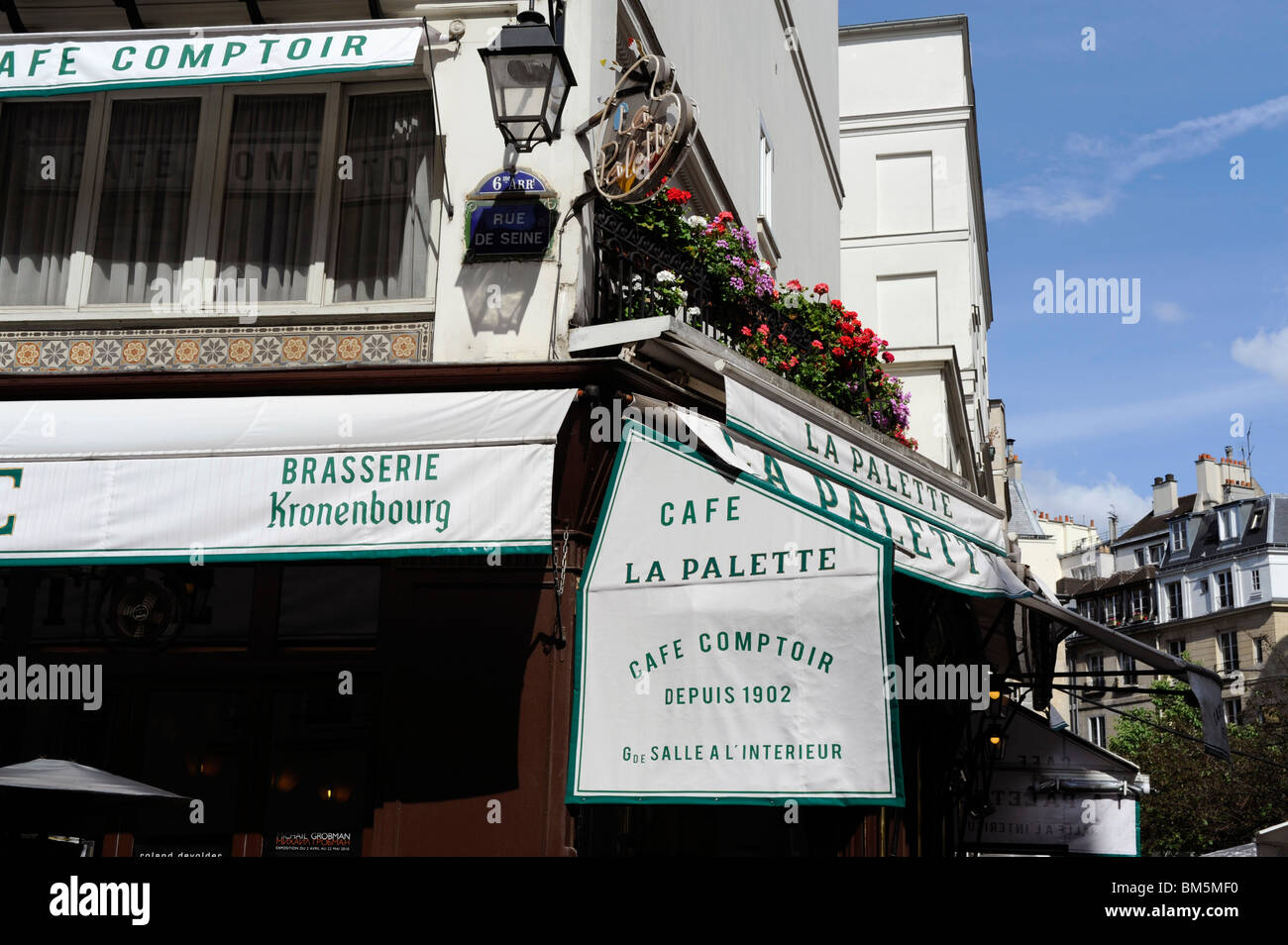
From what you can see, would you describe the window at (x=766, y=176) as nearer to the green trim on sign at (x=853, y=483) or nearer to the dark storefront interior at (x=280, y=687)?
the green trim on sign at (x=853, y=483)

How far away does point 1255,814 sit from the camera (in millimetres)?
47000

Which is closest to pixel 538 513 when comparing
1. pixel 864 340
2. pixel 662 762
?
pixel 662 762

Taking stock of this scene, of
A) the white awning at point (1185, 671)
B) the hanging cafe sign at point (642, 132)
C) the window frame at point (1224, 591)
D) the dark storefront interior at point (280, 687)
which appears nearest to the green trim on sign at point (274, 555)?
the dark storefront interior at point (280, 687)

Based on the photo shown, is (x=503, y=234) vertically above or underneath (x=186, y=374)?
above

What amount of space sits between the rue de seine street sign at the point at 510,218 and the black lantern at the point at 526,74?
300mm

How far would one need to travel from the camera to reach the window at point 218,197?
407 inches

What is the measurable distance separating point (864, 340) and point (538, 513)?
5.12 m

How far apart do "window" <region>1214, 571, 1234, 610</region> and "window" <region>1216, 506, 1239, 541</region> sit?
213 centimetres

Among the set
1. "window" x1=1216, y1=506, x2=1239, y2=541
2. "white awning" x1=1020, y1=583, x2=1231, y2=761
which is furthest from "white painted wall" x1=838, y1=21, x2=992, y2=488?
"window" x1=1216, y1=506, x2=1239, y2=541

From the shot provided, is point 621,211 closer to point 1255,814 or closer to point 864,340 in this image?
point 864,340

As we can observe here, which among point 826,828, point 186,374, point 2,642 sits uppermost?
point 186,374

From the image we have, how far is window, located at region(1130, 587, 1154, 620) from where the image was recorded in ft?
254

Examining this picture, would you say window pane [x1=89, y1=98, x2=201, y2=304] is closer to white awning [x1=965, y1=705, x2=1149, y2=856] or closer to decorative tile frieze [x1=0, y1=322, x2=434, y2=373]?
decorative tile frieze [x1=0, y1=322, x2=434, y2=373]

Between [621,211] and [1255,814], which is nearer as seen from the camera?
[621,211]
